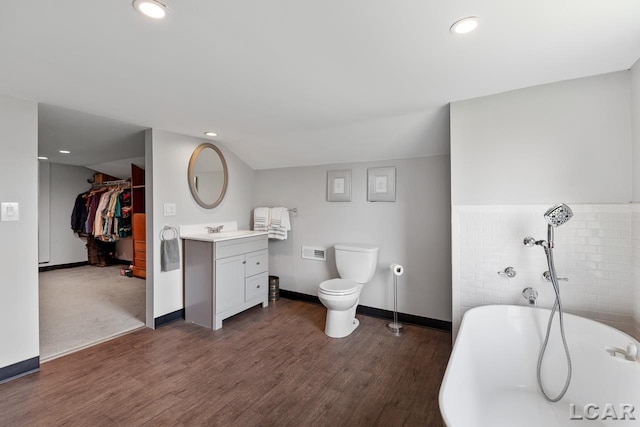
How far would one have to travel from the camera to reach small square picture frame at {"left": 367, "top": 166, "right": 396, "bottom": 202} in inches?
119

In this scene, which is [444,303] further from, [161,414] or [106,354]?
[106,354]

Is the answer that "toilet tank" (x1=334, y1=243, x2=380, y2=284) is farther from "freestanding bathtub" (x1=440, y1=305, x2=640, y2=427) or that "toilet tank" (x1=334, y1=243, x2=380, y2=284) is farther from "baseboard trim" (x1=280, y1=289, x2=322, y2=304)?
"freestanding bathtub" (x1=440, y1=305, x2=640, y2=427)

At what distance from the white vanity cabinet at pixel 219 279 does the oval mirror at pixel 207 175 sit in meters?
0.57

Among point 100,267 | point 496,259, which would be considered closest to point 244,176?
point 496,259

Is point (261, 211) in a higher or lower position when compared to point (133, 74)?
lower

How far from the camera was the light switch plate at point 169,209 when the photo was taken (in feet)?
9.51

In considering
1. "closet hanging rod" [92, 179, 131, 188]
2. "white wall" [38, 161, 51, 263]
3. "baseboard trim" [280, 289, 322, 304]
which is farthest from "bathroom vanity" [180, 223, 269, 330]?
"white wall" [38, 161, 51, 263]

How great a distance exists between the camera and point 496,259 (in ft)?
6.76

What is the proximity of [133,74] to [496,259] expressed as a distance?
8.88 feet

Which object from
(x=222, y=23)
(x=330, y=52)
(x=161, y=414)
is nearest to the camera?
(x=222, y=23)

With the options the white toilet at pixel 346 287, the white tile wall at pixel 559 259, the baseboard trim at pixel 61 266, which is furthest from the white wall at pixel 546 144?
the baseboard trim at pixel 61 266

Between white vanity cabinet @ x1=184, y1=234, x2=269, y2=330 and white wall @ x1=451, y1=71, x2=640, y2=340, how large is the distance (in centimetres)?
210

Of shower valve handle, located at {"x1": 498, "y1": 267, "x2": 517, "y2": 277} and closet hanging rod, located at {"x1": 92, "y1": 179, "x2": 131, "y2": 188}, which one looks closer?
shower valve handle, located at {"x1": 498, "y1": 267, "x2": 517, "y2": 277}

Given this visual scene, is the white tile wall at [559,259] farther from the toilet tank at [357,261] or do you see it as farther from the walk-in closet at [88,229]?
the walk-in closet at [88,229]
